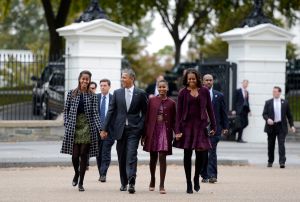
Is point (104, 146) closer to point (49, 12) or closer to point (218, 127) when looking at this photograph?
point (218, 127)

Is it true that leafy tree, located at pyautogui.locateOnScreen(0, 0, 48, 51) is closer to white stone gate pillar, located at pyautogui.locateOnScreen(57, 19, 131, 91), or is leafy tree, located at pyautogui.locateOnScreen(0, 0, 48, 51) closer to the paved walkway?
white stone gate pillar, located at pyautogui.locateOnScreen(57, 19, 131, 91)

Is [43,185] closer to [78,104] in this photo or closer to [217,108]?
[78,104]

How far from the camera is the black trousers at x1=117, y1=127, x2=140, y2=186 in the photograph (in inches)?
660

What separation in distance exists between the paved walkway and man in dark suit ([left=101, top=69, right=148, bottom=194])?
4.62 meters

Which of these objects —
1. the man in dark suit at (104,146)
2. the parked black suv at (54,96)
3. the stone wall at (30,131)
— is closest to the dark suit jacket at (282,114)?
the man in dark suit at (104,146)

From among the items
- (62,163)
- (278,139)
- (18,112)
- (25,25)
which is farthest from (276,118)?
(25,25)

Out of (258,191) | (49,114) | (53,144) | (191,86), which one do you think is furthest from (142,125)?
(49,114)

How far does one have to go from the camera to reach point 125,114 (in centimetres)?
1695

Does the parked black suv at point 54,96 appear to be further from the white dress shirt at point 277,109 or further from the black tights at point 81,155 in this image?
the black tights at point 81,155

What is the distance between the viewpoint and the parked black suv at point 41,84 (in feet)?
92.6

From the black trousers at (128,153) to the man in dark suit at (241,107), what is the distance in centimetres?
1100

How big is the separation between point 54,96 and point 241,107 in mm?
4790

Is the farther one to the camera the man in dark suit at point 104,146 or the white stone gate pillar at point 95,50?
the white stone gate pillar at point 95,50

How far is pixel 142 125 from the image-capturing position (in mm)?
16922
